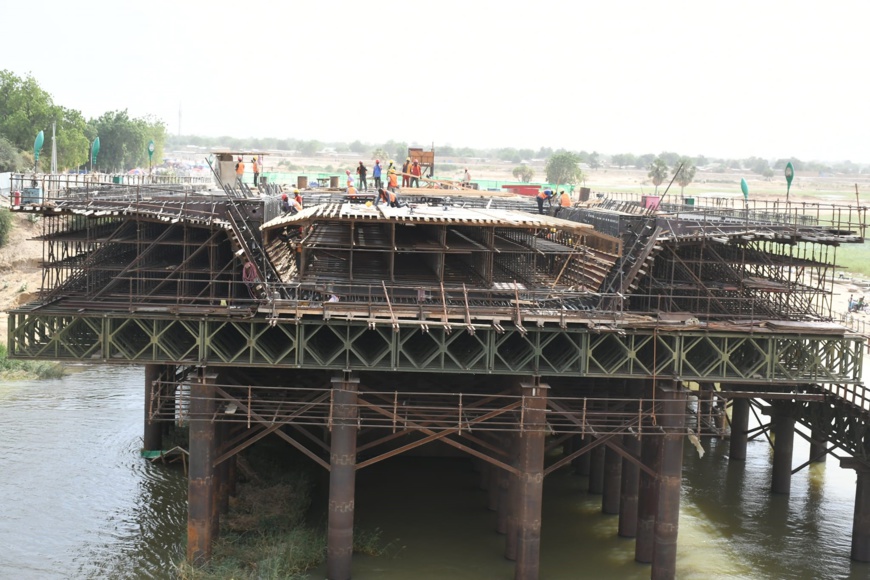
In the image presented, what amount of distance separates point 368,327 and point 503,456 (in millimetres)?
7611

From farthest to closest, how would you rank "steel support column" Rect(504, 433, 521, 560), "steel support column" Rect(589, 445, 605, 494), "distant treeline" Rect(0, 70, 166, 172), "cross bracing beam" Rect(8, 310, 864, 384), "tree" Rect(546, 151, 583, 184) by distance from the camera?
"tree" Rect(546, 151, 583, 184), "distant treeline" Rect(0, 70, 166, 172), "steel support column" Rect(589, 445, 605, 494), "steel support column" Rect(504, 433, 521, 560), "cross bracing beam" Rect(8, 310, 864, 384)

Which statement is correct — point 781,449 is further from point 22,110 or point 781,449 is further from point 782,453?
point 22,110

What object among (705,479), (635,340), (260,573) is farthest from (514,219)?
(705,479)

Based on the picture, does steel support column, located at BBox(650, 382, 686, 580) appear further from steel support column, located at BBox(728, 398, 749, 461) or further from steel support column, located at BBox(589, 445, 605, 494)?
steel support column, located at BBox(728, 398, 749, 461)

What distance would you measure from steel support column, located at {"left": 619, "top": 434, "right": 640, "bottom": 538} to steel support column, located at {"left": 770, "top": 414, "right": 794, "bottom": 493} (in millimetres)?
8496

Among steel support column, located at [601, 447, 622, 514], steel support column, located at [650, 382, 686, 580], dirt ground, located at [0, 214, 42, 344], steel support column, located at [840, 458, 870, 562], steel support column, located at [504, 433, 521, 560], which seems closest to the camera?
steel support column, located at [650, 382, 686, 580]

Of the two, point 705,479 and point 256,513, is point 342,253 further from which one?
point 705,479

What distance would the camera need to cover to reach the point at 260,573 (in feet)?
113

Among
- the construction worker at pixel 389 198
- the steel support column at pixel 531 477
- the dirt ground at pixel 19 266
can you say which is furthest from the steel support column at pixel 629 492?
the dirt ground at pixel 19 266

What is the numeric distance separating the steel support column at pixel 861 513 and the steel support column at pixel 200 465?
2270 cm

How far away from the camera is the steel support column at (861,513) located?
39.5 m

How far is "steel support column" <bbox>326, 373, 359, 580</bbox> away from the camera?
116ft

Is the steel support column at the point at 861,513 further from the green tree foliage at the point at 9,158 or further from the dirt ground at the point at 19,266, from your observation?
the green tree foliage at the point at 9,158

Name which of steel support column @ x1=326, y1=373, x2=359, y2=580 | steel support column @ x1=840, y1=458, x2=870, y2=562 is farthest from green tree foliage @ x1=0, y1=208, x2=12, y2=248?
steel support column @ x1=840, y1=458, x2=870, y2=562
